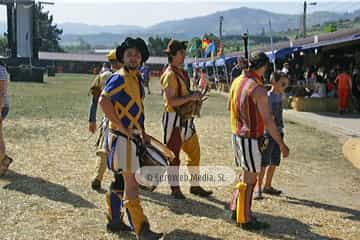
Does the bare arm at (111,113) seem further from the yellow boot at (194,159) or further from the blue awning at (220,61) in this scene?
the blue awning at (220,61)

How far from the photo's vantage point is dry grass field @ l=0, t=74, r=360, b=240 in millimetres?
5270

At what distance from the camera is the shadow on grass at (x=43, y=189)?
616 cm

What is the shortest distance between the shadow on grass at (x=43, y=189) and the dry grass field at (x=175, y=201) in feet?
0.04

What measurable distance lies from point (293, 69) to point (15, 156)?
721 inches

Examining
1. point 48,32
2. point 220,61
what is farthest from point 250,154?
point 48,32

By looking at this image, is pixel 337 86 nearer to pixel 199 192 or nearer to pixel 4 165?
pixel 199 192

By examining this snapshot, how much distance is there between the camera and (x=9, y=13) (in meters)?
52.0

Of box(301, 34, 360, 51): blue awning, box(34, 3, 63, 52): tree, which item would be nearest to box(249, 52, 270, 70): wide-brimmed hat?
box(301, 34, 360, 51): blue awning

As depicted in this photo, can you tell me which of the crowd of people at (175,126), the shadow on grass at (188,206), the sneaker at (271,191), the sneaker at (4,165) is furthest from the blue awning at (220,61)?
the shadow on grass at (188,206)

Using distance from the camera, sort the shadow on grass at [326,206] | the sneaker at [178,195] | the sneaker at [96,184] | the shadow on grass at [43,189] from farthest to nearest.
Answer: the sneaker at [96,184] < the sneaker at [178,195] < the shadow on grass at [43,189] < the shadow on grass at [326,206]

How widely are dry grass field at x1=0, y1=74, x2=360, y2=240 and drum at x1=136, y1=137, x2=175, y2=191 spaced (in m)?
0.61

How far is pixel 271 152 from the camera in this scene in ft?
21.5

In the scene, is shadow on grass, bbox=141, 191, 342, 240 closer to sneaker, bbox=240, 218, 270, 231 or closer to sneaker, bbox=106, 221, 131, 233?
sneaker, bbox=240, 218, 270, 231

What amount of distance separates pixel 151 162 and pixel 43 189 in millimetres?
2422
